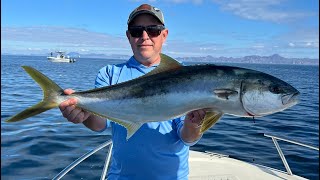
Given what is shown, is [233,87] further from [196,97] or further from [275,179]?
[275,179]

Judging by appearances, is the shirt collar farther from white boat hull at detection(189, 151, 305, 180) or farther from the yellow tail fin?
white boat hull at detection(189, 151, 305, 180)

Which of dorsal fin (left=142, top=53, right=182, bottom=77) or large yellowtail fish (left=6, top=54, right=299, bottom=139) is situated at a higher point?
dorsal fin (left=142, top=53, right=182, bottom=77)

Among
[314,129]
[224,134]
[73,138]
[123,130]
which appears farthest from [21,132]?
[314,129]

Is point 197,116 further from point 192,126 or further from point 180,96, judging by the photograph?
point 180,96

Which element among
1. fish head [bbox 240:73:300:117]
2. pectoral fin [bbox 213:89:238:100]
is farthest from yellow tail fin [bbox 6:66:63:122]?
fish head [bbox 240:73:300:117]

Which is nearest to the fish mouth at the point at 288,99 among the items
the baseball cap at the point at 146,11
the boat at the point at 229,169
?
the baseball cap at the point at 146,11

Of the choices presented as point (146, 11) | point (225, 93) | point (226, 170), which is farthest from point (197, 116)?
point (226, 170)

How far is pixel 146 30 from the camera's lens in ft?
14.5

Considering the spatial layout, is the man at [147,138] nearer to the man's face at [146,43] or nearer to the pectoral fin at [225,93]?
the man's face at [146,43]

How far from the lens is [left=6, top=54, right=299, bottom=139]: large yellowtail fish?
360 cm

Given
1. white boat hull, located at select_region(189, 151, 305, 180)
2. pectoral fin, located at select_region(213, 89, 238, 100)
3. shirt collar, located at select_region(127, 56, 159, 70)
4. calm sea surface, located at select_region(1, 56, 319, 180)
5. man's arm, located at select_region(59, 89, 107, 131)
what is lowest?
calm sea surface, located at select_region(1, 56, 319, 180)

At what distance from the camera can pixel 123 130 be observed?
4.24 metres

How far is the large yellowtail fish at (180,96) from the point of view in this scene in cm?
360

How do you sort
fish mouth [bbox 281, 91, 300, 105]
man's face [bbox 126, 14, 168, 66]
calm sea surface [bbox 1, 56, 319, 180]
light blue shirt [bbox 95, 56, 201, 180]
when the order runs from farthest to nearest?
calm sea surface [bbox 1, 56, 319, 180]
man's face [bbox 126, 14, 168, 66]
light blue shirt [bbox 95, 56, 201, 180]
fish mouth [bbox 281, 91, 300, 105]
